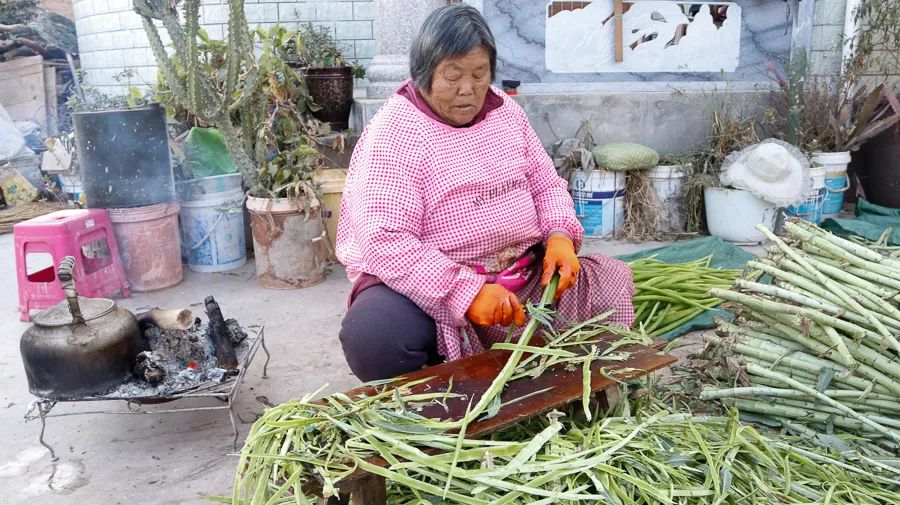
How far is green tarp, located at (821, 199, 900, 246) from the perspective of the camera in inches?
178

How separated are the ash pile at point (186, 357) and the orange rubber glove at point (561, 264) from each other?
1234 mm

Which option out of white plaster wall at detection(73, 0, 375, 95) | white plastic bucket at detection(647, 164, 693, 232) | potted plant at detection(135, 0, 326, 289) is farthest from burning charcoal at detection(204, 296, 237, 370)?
white plaster wall at detection(73, 0, 375, 95)

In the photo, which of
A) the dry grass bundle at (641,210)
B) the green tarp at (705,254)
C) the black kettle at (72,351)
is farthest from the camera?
the dry grass bundle at (641,210)

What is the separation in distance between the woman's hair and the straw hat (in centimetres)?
335

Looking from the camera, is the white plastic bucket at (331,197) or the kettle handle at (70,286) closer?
the kettle handle at (70,286)

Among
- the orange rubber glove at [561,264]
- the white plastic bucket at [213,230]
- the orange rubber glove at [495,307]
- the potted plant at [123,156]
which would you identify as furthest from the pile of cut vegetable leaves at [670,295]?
the potted plant at [123,156]

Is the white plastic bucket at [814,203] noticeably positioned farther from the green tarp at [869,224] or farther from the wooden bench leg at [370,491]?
the wooden bench leg at [370,491]

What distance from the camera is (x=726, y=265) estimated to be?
4270 millimetres

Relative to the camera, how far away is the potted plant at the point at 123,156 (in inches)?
162

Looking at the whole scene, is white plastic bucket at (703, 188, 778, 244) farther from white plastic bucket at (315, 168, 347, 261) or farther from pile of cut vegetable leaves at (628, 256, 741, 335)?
white plastic bucket at (315, 168, 347, 261)

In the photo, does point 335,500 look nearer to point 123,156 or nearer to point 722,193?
point 123,156

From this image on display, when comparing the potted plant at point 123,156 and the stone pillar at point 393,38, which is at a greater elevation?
the stone pillar at point 393,38

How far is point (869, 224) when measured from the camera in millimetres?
4723

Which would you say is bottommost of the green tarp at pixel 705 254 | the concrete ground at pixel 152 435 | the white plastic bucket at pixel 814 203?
the concrete ground at pixel 152 435
